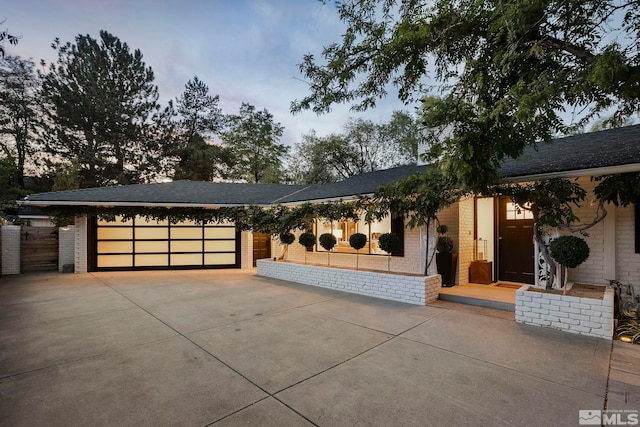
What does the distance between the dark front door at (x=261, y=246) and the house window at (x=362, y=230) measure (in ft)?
10.3

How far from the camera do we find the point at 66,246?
1045 centimetres

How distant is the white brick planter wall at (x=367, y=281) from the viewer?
232 inches

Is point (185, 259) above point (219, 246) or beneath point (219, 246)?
beneath

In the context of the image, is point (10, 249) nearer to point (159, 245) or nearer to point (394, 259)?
point (159, 245)

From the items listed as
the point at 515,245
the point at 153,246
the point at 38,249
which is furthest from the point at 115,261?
the point at 515,245

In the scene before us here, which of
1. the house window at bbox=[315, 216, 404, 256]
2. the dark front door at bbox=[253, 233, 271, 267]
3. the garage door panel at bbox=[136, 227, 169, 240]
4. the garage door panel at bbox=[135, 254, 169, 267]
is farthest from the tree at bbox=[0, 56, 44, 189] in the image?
the house window at bbox=[315, 216, 404, 256]

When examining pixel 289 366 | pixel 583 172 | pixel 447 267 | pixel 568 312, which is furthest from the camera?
pixel 447 267

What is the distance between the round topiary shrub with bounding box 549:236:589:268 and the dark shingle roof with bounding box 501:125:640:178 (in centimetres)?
116

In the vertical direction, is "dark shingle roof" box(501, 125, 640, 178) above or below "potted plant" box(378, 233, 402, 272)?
above

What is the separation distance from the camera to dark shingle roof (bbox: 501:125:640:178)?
448 centimetres

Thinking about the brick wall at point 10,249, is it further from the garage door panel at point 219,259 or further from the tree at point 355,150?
the tree at point 355,150

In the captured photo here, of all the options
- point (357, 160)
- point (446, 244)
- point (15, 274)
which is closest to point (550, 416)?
point (446, 244)

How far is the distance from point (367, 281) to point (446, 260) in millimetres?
1972

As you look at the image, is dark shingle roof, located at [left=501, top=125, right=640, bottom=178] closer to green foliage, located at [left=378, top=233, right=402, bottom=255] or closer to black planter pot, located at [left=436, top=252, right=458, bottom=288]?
black planter pot, located at [left=436, top=252, right=458, bottom=288]
